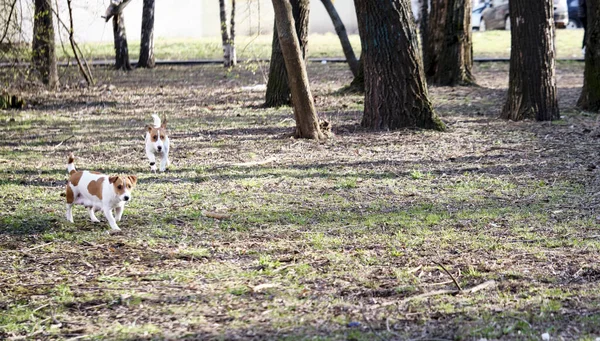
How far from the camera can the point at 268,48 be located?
1221 inches

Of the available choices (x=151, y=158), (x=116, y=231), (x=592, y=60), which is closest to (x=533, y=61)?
(x=592, y=60)

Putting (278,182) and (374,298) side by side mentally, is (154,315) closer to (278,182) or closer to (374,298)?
(374,298)

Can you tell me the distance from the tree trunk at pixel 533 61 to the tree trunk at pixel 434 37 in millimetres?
5245

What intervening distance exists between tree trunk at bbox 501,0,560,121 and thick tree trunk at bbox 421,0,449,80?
206 inches

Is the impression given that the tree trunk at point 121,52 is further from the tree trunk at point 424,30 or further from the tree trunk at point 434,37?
the tree trunk at point 434,37

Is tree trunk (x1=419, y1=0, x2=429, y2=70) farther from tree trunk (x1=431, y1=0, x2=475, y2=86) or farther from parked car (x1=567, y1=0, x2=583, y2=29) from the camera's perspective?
parked car (x1=567, y1=0, x2=583, y2=29)

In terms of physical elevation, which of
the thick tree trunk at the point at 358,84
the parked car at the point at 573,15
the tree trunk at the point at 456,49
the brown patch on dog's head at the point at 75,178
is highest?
the parked car at the point at 573,15

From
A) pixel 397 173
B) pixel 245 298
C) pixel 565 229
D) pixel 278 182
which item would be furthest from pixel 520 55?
pixel 245 298

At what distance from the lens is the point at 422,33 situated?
19.7 m

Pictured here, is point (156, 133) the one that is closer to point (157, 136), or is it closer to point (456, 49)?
point (157, 136)

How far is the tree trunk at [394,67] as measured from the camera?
12.2 metres

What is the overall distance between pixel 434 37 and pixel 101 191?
498 inches

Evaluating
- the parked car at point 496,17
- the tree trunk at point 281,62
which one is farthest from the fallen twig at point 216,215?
the parked car at point 496,17

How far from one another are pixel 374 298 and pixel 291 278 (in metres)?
0.71
